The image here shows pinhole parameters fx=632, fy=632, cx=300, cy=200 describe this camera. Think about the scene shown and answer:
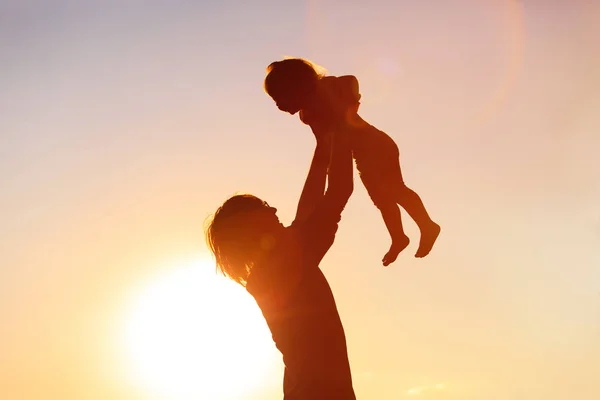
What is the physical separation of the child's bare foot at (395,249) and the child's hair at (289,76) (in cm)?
158

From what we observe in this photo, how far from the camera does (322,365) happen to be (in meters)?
3.75

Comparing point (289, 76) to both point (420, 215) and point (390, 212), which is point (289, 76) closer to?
point (390, 212)

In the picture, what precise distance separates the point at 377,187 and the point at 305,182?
1403 millimetres

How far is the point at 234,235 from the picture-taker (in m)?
4.14

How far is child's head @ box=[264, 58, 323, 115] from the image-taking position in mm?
4781

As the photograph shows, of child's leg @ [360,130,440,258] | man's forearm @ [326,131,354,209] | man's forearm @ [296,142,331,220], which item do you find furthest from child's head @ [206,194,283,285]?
child's leg @ [360,130,440,258]

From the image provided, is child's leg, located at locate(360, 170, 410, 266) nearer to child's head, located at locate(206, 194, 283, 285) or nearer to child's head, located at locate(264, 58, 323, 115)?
child's head, located at locate(264, 58, 323, 115)

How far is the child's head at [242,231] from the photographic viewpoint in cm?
411

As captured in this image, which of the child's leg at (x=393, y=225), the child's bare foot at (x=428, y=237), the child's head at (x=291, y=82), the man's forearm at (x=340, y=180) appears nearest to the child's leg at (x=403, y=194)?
the child's bare foot at (x=428, y=237)

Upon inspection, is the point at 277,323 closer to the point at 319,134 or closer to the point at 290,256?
the point at 290,256

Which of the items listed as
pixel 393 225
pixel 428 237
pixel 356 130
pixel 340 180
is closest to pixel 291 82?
pixel 356 130

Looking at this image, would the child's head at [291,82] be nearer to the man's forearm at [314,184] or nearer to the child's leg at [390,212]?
the man's forearm at [314,184]

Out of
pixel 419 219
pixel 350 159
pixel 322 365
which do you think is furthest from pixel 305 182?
pixel 419 219

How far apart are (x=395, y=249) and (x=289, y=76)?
1.79 m
